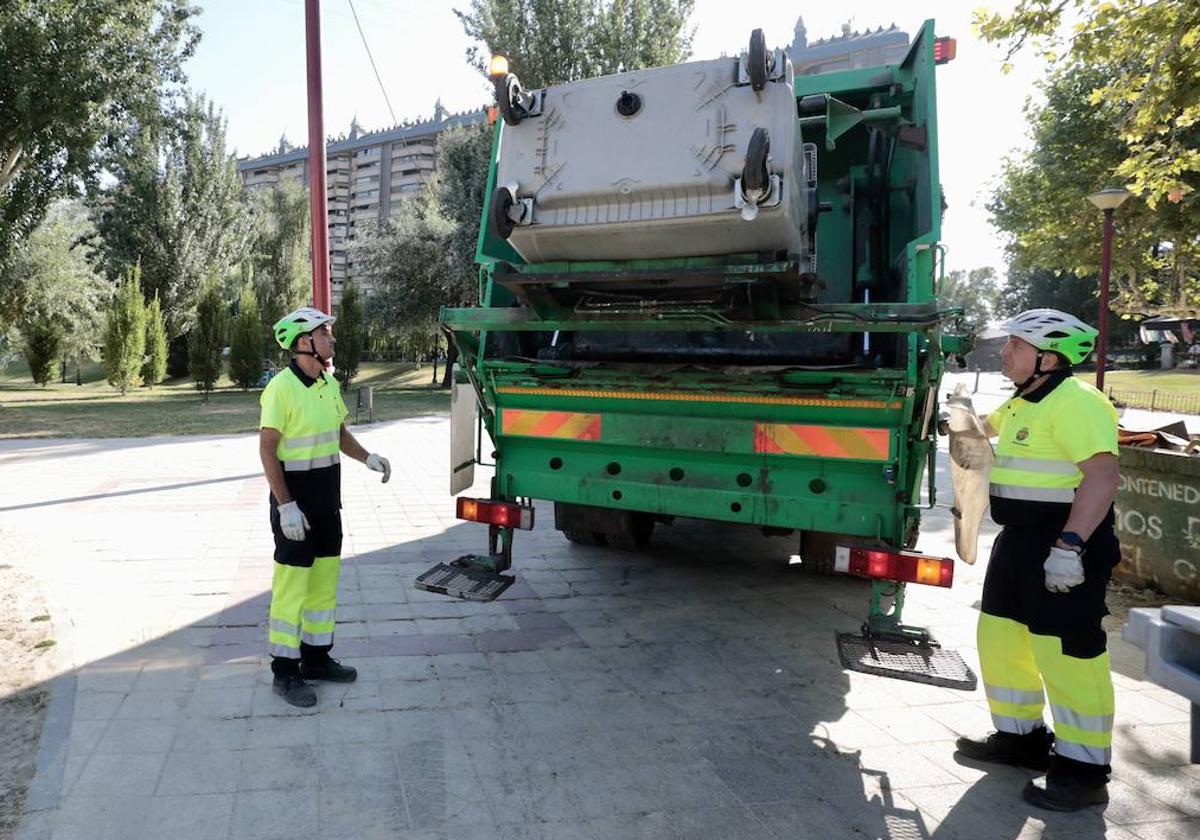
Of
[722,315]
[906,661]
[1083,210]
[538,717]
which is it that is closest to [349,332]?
[1083,210]

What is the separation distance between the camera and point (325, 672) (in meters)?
3.68

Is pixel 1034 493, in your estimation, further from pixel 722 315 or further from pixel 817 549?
pixel 817 549

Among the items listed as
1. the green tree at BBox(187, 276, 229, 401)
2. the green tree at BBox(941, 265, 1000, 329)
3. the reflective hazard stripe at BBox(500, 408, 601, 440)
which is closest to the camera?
the reflective hazard stripe at BBox(500, 408, 601, 440)

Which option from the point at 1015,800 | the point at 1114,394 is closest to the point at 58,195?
the point at 1015,800

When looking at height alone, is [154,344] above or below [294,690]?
above

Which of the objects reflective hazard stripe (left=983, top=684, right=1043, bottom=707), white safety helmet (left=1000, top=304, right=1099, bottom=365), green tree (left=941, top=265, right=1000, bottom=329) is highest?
green tree (left=941, top=265, right=1000, bottom=329)

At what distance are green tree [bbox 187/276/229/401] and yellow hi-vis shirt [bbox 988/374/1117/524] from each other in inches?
901

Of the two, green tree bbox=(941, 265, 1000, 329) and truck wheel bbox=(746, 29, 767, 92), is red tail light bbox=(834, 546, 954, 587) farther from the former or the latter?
green tree bbox=(941, 265, 1000, 329)

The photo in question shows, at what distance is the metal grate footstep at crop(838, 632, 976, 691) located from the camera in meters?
3.16

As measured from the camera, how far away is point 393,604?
4.82 m

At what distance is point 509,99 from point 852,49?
5303 centimetres

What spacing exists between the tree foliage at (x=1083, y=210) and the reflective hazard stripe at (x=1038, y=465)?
14.4 meters

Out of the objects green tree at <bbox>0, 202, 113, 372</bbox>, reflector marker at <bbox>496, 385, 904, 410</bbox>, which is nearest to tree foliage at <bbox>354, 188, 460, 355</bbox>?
green tree at <bbox>0, 202, 113, 372</bbox>

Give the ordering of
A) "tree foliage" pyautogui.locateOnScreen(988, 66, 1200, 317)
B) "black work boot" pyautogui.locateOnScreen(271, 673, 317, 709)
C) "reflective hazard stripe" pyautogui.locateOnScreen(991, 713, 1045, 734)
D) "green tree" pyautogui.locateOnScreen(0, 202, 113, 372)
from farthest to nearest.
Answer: "green tree" pyautogui.locateOnScreen(0, 202, 113, 372), "tree foliage" pyautogui.locateOnScreen(988, 66, 1200, 317), "black work boot" pyautogui.locateOnScreen(271, 673, 317, 709), "reflective hazard stripe" pyautogui.locateOnScreen(991, 713, 1045, 734)
